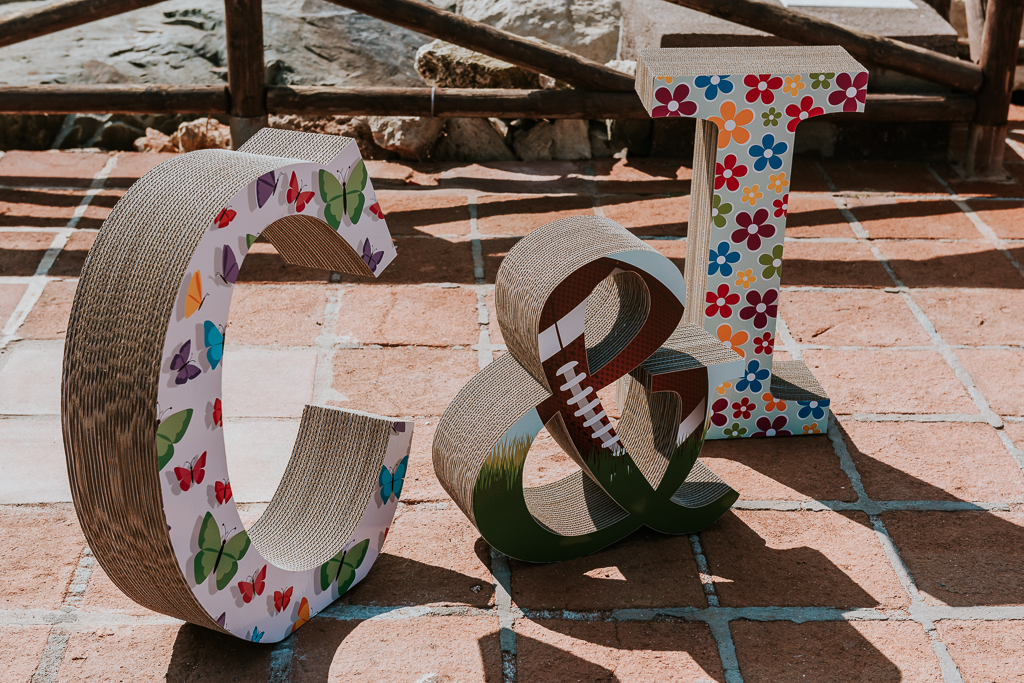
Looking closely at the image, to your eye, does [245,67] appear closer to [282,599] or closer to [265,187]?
[265,187]

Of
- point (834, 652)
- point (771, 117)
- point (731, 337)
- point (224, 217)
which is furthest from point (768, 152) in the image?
point (224, 217)

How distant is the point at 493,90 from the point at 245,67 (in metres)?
1.38

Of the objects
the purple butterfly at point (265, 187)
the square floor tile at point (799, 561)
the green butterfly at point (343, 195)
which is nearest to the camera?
the purple butterfly at point (265, 187)

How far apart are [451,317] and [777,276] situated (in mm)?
1520

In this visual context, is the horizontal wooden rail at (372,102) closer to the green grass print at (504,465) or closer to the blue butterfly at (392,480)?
the blue butterfly at (392,480)

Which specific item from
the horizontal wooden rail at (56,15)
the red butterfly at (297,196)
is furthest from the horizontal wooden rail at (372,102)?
the red butterfly at (297,196)

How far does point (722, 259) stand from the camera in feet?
11.5

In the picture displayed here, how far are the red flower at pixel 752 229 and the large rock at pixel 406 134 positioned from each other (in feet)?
10.3

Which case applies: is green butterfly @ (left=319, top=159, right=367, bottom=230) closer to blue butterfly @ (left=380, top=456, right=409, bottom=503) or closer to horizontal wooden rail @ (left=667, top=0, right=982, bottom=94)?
blue butterfly @ (left=380, top=456, right=409, bottom=503)

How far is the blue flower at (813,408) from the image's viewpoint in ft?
12.1

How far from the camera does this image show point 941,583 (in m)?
3.01

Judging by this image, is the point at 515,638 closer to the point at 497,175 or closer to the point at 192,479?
the point at 192,479

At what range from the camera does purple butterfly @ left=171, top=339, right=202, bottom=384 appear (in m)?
2.25

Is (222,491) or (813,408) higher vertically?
(222,491)
